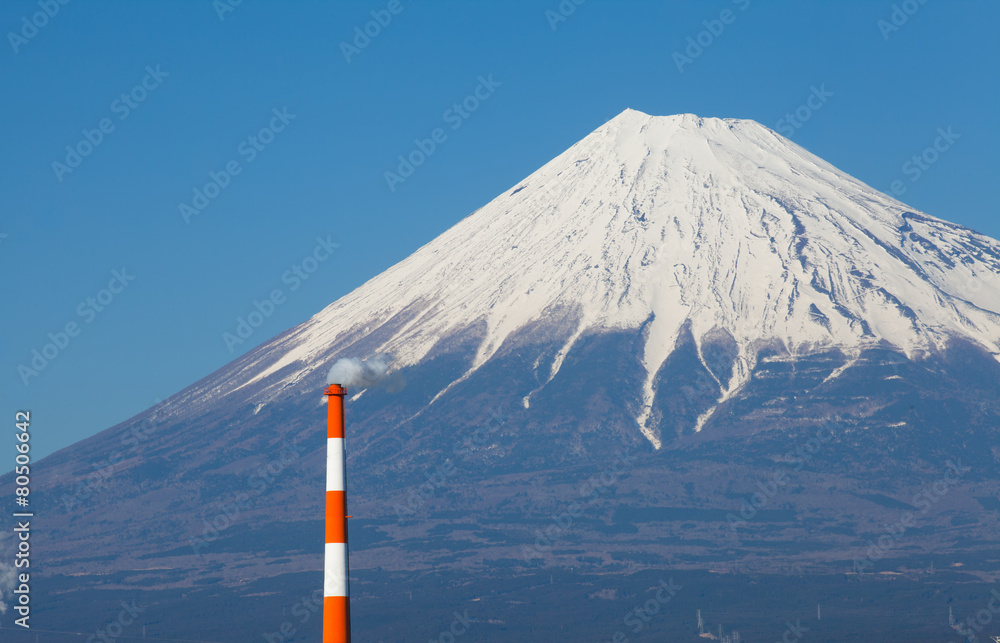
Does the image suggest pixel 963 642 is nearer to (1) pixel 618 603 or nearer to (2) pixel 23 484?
(1) pixel 618 603

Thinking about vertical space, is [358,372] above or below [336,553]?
above

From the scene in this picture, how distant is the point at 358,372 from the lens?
42.7m

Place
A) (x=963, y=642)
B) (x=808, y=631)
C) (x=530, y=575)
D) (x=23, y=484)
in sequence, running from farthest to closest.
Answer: (x=530, y=575) < (x=808, y=631) < (x=963, y=642) < (x=23, y=484)

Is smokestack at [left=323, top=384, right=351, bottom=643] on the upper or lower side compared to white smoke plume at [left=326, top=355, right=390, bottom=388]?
lower

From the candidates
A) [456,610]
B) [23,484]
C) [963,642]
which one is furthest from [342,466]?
[456,610]

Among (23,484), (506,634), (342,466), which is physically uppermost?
(506,634)

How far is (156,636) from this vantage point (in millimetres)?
182625

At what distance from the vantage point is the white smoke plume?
4253cm

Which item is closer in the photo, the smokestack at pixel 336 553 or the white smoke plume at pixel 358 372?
the smokestack at pixel 336 553

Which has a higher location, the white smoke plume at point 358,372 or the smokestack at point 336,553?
the white smoke plume at point 358,372

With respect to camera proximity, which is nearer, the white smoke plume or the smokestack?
the smokestack

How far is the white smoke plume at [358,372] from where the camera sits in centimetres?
4253

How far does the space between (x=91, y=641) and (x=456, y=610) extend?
47290 mm

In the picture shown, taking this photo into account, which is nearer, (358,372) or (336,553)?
(336,553)
